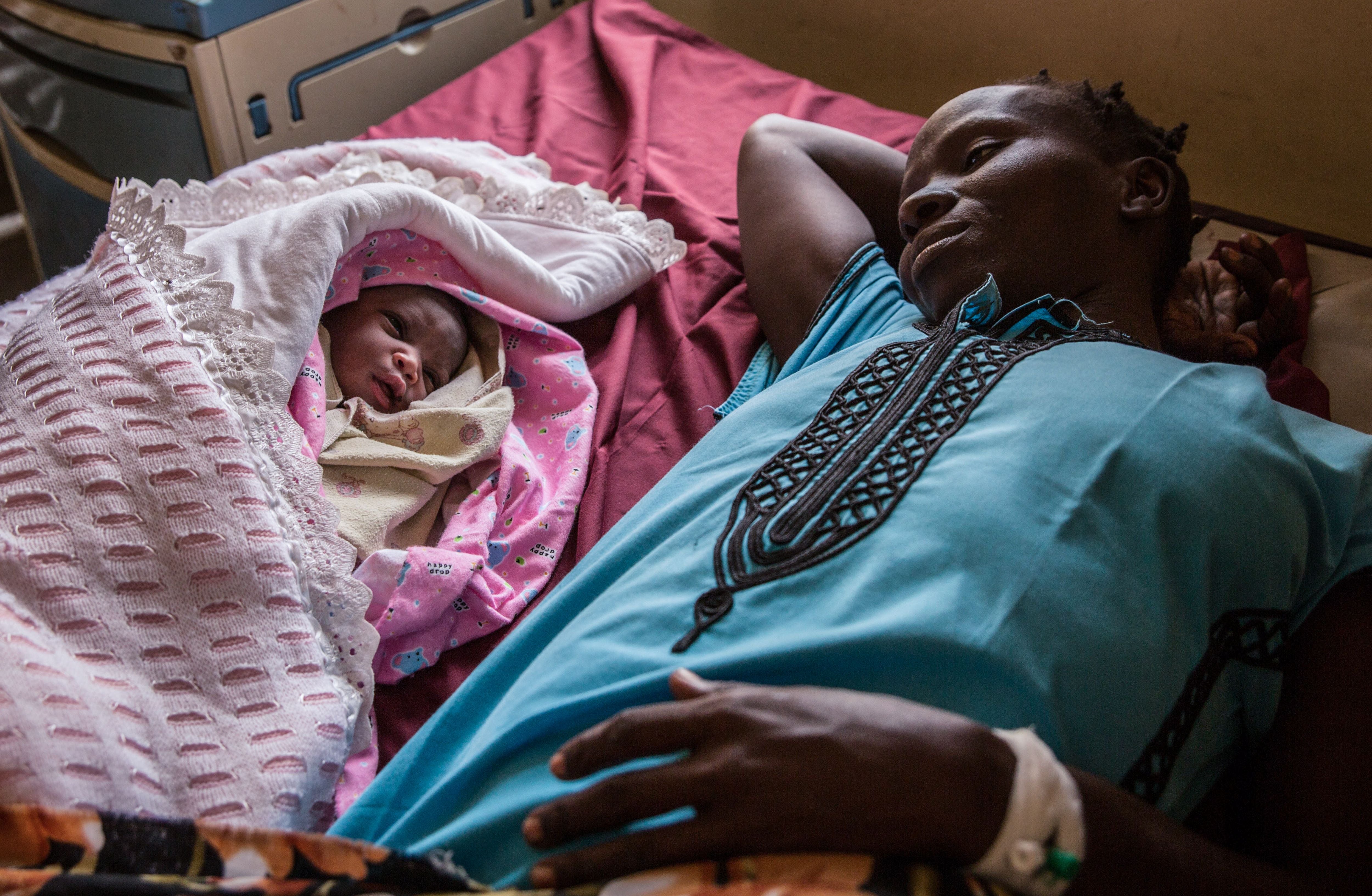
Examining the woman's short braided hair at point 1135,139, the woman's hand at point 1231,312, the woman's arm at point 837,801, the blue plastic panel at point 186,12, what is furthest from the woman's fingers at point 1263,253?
the blue plastic panel at point 186,12

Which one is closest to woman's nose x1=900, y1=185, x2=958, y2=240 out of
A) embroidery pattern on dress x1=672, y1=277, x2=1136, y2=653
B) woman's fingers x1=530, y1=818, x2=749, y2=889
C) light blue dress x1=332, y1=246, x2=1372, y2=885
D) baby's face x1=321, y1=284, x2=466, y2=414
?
embroidery pattern on dress x1=672, y1=277, x2=1136, y2=653

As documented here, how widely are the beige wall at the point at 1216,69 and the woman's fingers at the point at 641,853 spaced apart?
1.66 meters

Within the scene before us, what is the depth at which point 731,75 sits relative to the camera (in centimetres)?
192

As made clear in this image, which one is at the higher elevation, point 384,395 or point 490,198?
point 490,198

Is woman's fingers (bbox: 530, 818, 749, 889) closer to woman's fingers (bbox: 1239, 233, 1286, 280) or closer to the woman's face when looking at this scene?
the woman's face

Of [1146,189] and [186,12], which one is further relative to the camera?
[186,12]

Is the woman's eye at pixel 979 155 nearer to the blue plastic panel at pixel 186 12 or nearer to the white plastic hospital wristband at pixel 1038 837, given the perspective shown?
the white plastic hospital wristband at pixel 1038 837

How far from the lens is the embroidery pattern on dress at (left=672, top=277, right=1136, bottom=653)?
79 cm

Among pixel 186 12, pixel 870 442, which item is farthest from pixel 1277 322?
pixel 186 12

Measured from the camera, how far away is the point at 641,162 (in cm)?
→ 166

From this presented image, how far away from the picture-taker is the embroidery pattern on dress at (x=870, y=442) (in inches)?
30.9

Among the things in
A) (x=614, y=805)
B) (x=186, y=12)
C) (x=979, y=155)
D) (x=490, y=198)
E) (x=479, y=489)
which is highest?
(x=186, y=12)

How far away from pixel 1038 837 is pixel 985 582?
18 cm

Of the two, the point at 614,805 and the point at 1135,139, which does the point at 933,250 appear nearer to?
the point at 1135,139
